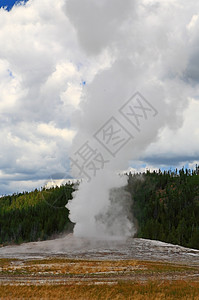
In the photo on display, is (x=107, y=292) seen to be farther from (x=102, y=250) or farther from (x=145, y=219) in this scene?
(x=145, y=219)

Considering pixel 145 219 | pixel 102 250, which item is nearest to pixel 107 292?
pixel 102 250

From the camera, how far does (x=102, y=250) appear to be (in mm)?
67688

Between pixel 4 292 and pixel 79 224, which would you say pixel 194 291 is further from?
pixel 79 224

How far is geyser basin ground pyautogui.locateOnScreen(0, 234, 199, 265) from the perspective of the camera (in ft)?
203

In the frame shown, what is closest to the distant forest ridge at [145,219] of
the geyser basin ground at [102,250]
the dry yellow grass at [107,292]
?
the geyser basin ground at [102,250]

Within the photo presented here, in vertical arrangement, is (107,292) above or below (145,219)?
below

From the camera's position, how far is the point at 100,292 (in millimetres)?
23219

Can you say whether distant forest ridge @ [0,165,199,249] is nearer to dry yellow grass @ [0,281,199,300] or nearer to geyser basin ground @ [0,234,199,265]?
geyser basin ground @ [0,234,199,265]

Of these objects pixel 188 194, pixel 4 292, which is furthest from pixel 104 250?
pixel 188 194

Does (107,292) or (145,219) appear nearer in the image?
(107,292)

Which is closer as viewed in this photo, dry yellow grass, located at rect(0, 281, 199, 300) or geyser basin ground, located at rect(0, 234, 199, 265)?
dry yellow grass, located at rect(0, 281, 199, 300)

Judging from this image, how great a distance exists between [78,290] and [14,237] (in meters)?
115

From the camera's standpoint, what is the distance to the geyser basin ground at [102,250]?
6178 centimetres

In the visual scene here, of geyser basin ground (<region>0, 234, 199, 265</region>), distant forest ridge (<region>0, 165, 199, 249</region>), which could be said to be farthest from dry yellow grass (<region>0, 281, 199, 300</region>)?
distant forest ridge (<region>0, 165, 199, 249</region>)
